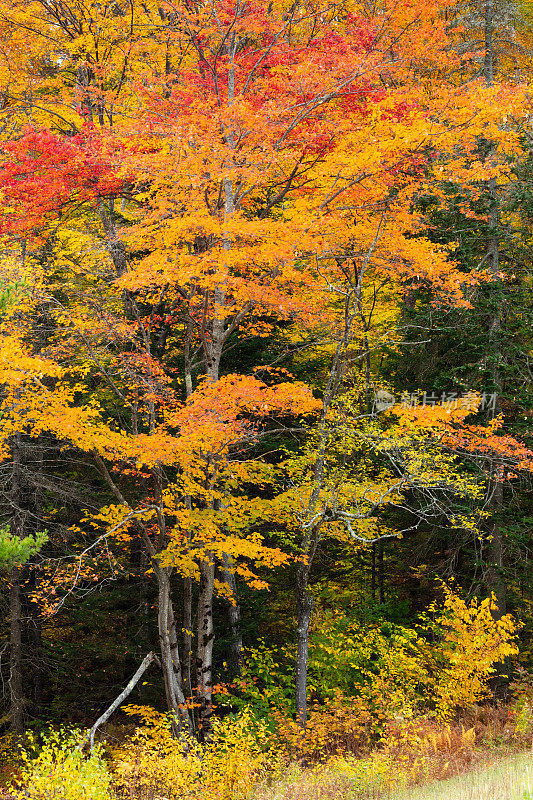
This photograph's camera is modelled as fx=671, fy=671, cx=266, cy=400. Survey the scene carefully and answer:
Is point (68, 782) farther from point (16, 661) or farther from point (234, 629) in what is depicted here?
point (16, 661)

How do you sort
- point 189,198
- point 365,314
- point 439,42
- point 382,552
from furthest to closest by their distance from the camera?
point 439,42 → point 365,314 → point 382,552 → point 189,198

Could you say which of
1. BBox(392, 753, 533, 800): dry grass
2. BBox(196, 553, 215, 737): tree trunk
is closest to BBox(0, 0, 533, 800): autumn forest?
BBox(196, 553, 215, 737): tree trunk

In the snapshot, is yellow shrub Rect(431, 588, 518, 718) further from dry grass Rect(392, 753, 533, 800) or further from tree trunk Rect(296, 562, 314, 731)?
dry grass Rect(392, 753, 533, 800)

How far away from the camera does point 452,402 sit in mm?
15070

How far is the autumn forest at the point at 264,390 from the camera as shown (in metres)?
11.5

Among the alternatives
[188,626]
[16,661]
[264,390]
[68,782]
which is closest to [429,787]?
[68,782]

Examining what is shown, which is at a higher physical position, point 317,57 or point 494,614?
point 317,57

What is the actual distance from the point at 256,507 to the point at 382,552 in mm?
4988

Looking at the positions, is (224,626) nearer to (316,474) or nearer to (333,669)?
(333,669)

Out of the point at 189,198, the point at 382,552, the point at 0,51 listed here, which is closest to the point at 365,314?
the point at 382,552

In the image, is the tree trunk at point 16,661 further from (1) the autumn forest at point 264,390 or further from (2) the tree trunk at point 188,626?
(2) the tree trunk at point 188,626

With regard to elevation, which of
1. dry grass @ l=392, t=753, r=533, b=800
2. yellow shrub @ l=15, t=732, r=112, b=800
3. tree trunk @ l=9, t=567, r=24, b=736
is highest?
dry grass @ l=392, t=753, r=533, b=800

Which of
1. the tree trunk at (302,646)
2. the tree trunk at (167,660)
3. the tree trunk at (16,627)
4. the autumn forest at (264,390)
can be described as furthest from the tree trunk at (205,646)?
the tree trunk at (16,627)

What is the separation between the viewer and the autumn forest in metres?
11.5
